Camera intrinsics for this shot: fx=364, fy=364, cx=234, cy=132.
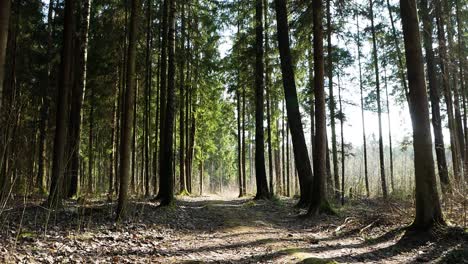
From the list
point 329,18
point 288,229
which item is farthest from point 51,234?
point 329,18

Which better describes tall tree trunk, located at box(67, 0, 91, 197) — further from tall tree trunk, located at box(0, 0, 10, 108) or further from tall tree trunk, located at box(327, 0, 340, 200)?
tall tree trunk, located at box(327, 0, 340, 200)

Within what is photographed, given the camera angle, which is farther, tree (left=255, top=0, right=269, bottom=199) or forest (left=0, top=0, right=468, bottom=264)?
tree (left=255, top=0, right=269, bottom=199)

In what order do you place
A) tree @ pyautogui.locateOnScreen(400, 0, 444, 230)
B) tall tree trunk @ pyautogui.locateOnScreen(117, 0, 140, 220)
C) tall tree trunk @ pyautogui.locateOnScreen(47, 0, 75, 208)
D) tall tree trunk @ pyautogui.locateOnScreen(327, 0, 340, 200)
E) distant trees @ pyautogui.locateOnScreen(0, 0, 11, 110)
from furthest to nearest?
tall tree trunk @ pyautogui.locateOnScreen(327, 0, 340, 200), tall tree trunk @ pyautogui.locateOnScreen(47, 0, 75, 208), tall tree trunk @ pyautogui.locateOnScreen(117, 0, 140, 220), tree @ pyautogui.locateOnScreen(400, 0, 444, 230), distant trees @ pyautogui.locateOnScreen(0, 0, 11, 110)

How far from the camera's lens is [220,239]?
299 inches

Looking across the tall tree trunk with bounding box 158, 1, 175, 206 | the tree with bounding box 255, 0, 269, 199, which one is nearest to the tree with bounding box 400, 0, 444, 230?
the tall tree trunk with bounding box 158, 1, 175, 206

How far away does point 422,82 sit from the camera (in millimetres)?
7504

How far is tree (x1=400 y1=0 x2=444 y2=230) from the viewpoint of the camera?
7117 millimetres

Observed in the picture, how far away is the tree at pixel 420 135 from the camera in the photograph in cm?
712

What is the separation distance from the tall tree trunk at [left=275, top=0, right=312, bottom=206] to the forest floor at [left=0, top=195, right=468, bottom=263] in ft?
8.57

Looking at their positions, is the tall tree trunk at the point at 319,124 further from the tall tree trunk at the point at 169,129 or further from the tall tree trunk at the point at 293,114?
the tall tree trunk at the point at 169,129

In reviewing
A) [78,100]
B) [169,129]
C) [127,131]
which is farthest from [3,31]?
[78,100]

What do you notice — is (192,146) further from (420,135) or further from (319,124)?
(420,135)

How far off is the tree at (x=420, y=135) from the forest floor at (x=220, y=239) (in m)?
0.41

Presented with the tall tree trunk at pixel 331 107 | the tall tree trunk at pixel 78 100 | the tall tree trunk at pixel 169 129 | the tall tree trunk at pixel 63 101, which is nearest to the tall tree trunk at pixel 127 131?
the tall tree trunk at pixel 63 101
